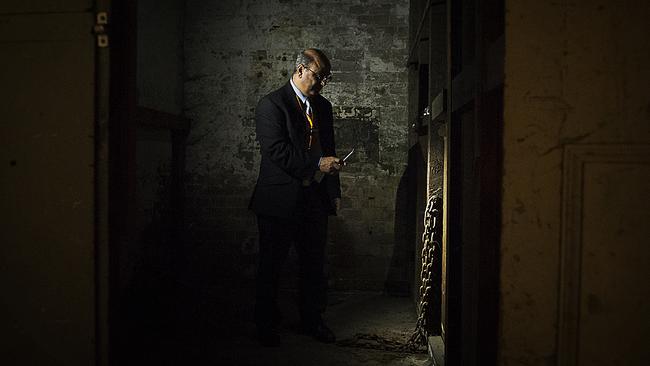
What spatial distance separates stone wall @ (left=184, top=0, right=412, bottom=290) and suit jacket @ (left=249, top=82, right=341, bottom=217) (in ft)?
4.65

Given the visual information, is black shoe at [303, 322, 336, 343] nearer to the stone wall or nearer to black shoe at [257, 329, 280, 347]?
black shoe at [257, 329, 280, 347]

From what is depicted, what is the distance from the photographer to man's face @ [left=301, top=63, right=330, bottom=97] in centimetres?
340

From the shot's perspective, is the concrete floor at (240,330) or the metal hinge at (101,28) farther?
the concrete floor at (240,330)

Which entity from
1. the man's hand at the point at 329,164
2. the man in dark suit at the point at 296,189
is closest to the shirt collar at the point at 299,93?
the man in dark suit at the point at 296,189

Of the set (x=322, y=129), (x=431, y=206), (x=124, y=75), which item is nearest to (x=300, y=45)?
(x=322, y=129)

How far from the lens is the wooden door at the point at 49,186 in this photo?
1.84m

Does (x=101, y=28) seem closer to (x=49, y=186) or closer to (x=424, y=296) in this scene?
(x=49, y=186)

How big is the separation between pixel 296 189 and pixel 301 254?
0.51 m

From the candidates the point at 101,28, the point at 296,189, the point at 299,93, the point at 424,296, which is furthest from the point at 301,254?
the point at 101,28

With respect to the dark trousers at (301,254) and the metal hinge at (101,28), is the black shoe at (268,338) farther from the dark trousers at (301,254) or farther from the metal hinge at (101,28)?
the metal hinge at (101,28)

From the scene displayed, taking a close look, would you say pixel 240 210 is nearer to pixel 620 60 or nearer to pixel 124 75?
pixel 124 75

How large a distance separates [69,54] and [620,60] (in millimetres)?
1770

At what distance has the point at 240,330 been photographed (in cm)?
371

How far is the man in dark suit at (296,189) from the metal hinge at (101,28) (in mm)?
1557
